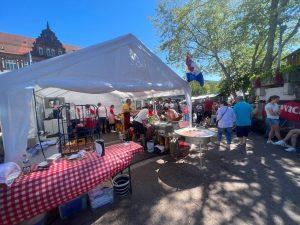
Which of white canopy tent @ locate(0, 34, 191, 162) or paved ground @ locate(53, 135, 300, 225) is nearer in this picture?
paved ground @ locate(53, 135, 300, 225)

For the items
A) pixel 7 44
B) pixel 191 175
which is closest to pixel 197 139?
pixel 191 175

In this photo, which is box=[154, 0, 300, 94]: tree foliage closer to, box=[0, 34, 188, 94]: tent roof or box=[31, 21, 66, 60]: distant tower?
box=[0, 34, 188, 94]: tent roof

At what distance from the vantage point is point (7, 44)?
37.1 metres

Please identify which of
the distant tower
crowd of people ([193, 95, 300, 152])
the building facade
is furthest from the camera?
the distant tower

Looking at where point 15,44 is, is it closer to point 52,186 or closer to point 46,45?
point 46,45

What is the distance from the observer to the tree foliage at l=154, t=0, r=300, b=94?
10672 mm

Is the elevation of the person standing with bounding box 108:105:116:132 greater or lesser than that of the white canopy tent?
lesser

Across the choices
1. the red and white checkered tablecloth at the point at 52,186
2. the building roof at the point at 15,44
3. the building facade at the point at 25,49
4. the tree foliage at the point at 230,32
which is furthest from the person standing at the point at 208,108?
the building roof at the point at 15,44

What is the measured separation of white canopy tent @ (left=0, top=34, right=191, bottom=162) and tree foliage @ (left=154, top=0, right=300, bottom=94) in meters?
7.79

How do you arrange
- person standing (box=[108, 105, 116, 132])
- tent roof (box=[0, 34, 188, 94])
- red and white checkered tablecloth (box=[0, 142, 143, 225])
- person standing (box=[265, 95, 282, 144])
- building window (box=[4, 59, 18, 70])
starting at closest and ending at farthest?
red and white checkered tablecloth (box=[0, 142, 143, 225])
tent roof (box=[0, 34, 188, 94])
person standing (box=[265, 95, 282, 144])
person standing (box=[108, 105, 116, 132])
building window (box=[4, 59, 18, 70])

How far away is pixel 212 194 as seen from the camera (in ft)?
12.3

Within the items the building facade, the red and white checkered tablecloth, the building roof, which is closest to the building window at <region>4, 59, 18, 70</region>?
the building facade

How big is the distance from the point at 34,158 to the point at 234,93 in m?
13.1

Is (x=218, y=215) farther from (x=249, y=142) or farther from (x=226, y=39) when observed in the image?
(x=226, y=39)
